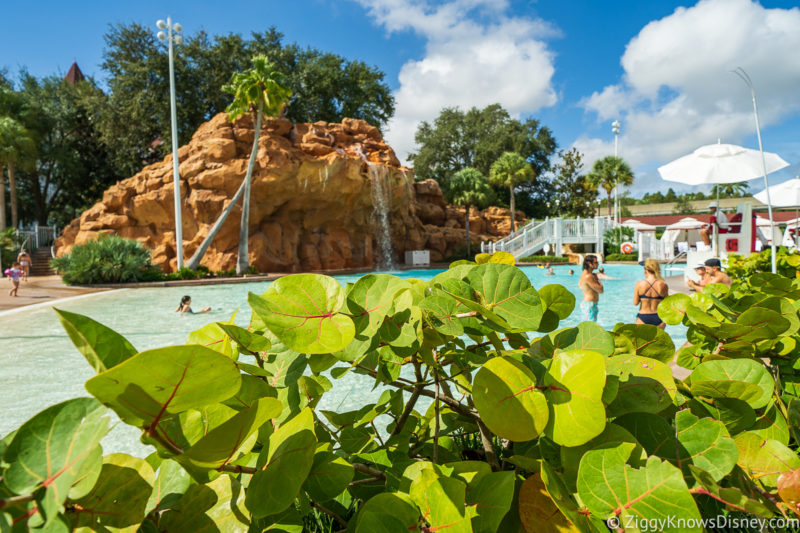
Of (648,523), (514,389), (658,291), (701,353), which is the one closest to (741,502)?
(648,523)

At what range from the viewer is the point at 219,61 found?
27.6 meters

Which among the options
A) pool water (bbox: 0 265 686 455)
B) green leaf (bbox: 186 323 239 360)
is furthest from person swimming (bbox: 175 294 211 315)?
green leaf (bbox: 186 323 239 360)

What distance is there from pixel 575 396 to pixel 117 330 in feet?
40.3

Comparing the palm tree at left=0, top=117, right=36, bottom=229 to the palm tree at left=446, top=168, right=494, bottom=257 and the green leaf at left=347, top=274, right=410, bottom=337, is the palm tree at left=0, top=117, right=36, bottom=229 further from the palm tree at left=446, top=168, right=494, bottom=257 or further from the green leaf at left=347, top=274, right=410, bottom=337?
the green leaf at left=347, top=274, right=410, bottom=337

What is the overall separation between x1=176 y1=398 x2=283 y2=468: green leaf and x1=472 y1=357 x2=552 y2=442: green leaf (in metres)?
0.24

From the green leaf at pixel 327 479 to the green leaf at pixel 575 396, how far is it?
29 cm

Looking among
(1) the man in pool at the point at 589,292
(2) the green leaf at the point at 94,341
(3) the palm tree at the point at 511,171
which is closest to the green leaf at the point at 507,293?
(2) the green leaf at the point at 94,341

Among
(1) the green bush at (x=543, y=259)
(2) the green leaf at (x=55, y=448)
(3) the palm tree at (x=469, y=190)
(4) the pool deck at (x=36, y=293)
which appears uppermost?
(3) the palm tree at (x=469, y=190)

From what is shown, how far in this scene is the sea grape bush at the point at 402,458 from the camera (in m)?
0.36

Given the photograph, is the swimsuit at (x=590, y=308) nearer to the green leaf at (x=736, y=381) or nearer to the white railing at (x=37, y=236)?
the green leaf at (x=736, y=381)

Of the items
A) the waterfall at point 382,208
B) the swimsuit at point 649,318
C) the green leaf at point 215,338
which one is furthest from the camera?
the waterfall at point 382,208

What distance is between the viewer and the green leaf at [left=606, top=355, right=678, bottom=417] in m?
0.60

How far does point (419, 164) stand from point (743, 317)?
42985mm

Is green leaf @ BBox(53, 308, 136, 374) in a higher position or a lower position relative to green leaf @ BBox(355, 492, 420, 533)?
higher
